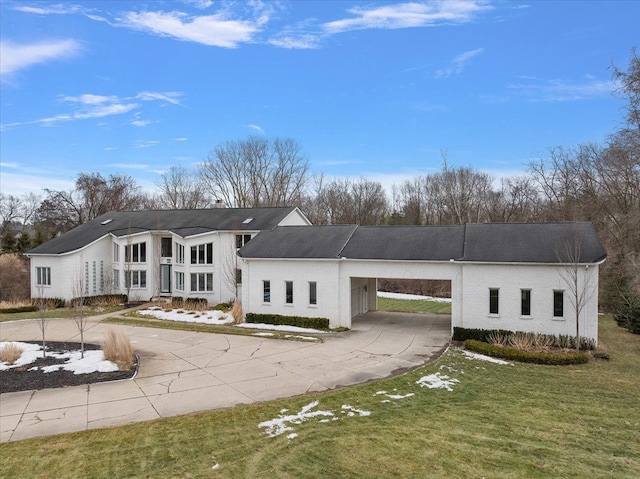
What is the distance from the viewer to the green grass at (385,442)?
7.25 meters

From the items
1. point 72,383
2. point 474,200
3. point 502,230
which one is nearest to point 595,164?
point 474,200

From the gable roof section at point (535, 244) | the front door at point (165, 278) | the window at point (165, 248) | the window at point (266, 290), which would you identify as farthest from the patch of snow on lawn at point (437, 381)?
the window at point (165, 248)

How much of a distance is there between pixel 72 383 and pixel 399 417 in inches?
392

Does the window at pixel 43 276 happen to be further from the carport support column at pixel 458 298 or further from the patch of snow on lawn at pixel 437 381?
the patch of snow on lawn at pixel 437 381

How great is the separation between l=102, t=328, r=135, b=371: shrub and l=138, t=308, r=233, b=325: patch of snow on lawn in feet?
28.2

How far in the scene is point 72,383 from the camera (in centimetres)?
1265

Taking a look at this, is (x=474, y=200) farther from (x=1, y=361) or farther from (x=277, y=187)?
(x=1, y=361)

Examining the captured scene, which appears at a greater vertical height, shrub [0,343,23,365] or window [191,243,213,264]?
window [191,243,213,264]

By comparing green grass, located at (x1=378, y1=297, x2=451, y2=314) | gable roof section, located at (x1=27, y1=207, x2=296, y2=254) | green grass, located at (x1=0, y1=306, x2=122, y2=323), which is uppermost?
gable roof section, located at (x1=27, y1=207, x2=296, y2=254)

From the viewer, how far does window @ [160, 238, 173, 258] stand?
33531mm

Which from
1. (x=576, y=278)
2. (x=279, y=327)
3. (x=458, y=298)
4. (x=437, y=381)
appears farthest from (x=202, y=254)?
(x=576, y=278)

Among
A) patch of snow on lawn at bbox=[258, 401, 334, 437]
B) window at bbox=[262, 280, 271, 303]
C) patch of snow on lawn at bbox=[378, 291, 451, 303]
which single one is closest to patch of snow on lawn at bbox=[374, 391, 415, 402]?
patch of snow on lawn at bbox=[258, 401, 334, 437]

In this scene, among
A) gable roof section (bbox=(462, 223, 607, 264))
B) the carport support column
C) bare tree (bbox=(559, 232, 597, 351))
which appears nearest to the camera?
bare tree (bbox=(559, 232, 597, 351))

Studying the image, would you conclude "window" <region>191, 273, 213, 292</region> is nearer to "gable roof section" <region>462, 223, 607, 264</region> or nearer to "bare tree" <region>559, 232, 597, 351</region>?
"gable roof section" <region>462, 223, 607, 264</region>
